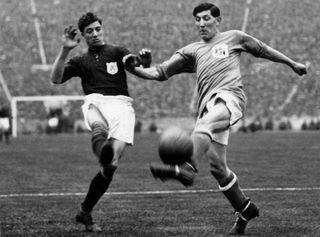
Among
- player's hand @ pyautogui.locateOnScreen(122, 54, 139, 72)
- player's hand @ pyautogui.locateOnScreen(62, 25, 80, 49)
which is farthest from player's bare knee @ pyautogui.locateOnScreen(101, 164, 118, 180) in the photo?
player's hand @ pyautogui.locateOnScreen(62, 25, 80, 49)

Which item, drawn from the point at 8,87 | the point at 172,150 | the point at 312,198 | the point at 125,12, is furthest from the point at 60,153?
the point at 125,12

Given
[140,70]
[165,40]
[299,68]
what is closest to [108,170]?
[140,70]

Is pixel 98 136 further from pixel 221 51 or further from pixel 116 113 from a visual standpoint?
pixel 221 51

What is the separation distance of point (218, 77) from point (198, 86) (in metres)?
0.34

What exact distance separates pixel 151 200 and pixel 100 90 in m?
2.88

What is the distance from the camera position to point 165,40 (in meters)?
53.0

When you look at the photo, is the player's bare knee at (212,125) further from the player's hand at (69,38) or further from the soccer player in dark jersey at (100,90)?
the player's hand at (69,38)

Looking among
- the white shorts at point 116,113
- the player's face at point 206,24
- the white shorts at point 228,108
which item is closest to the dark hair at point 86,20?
the white shorts at point 116,113

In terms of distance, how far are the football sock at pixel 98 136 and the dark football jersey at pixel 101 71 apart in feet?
1.53

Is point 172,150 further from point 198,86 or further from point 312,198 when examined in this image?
point 312,198

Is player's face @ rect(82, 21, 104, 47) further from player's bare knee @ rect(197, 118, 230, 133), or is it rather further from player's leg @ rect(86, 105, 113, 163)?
player's bare knee @ rect(197, 118, 230, 133)

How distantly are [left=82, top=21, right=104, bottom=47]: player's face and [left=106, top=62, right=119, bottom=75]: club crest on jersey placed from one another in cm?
26

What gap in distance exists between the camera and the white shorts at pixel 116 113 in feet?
30.3

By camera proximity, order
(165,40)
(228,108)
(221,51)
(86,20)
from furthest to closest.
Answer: (165,40) < (86,20) < (221,51) < (228,108)
